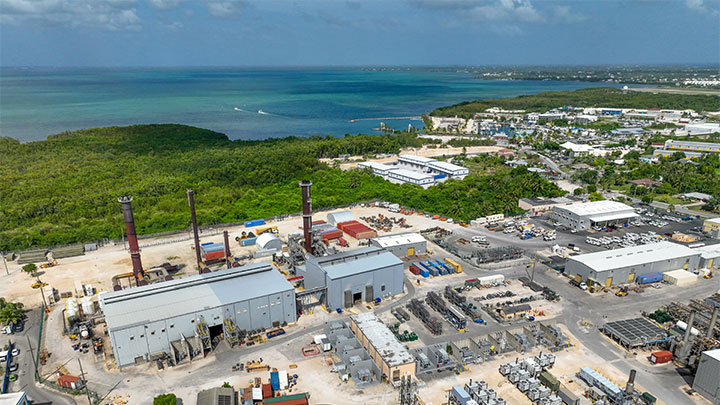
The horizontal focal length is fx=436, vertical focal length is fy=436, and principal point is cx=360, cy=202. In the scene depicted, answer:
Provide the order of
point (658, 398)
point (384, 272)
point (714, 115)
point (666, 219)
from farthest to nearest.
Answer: point (714, 115)
point (666, 219)
point (384, 272)
point (658, 398)

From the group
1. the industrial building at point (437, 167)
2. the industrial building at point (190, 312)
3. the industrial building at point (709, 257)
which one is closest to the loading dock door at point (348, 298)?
the industrial building at point (190, 312)

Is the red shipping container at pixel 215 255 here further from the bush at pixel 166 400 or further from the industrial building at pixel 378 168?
the industrial building at pixel 378 168

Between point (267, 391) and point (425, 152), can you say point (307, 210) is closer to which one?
point (267, 391)

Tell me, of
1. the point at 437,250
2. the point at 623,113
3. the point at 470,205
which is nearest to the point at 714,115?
the point at 623,113

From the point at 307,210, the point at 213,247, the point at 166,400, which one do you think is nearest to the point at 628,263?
the point at 307,210

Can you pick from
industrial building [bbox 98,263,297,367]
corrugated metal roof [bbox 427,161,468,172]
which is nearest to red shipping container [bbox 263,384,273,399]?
industrial building [bbox 98,263,297,367]

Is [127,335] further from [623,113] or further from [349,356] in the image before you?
[623,113]
